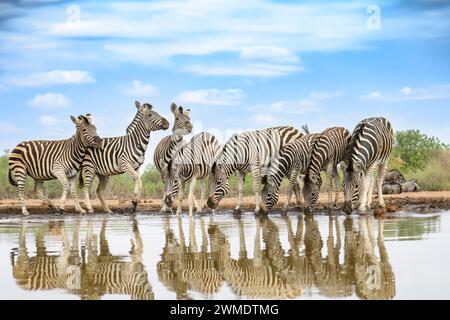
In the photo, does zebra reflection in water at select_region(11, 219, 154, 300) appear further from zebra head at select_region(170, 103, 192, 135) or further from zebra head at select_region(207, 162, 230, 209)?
zebra head at select_region(170, 103, 192, 135)

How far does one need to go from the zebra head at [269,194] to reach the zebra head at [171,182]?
1914mm

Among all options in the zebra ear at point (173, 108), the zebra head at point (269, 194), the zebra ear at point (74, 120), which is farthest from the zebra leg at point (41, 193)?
the zebra head at point (269, 194)

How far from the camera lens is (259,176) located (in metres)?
18.1

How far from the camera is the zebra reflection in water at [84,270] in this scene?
7950 millimetres

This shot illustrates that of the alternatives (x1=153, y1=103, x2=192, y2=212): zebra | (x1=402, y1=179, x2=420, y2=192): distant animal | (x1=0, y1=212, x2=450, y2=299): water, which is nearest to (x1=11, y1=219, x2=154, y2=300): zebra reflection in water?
(x1=0, y1=212, x2=450, y2=299): water

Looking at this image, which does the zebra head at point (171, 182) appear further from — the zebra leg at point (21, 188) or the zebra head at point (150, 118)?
the zebra leg at point (21, 188)

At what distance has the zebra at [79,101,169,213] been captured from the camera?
1991cm

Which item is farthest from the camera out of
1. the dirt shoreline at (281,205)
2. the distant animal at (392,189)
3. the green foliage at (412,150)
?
the green foliage at (412,150)

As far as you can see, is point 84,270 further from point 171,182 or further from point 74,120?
point 74,120

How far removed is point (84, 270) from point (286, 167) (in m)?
8.82

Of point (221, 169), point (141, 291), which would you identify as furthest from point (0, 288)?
Result: point (221, 169)

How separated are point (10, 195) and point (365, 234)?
16747 mm

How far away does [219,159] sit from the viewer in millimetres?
17812

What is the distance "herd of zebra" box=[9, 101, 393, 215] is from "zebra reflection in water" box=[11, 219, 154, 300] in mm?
5433
